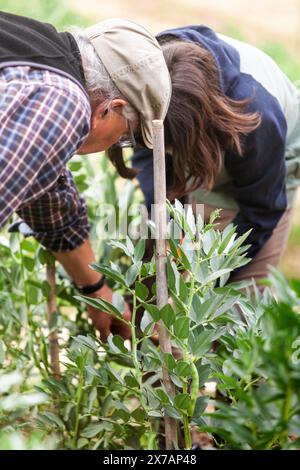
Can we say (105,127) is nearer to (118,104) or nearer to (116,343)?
(118,104)

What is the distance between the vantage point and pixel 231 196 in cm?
215

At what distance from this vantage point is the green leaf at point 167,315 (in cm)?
130

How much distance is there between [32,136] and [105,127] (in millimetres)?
Answer: 310

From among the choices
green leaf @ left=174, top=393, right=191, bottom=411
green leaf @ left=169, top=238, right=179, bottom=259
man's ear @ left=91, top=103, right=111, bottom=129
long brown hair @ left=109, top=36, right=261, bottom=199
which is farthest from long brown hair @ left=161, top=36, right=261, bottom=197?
green leaf @ left=174, top=393, right=191, bottom=411

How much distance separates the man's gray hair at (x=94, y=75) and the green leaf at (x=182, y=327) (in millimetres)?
478

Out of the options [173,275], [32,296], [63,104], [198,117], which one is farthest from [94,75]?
[32,296]

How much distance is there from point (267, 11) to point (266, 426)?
6.71 meters

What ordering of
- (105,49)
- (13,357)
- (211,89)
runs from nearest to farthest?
1. (105,49)
2. (211,89)
3. (13,357)

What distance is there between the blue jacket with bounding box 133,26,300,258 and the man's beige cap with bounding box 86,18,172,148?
276 mm

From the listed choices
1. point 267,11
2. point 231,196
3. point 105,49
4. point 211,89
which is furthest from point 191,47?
point 267,11

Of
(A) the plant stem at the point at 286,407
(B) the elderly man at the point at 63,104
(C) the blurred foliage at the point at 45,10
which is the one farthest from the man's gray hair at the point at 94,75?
(C) the blurred foliage at the point at 45,10

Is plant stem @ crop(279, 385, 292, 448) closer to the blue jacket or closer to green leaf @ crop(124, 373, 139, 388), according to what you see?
green leaf @ crop(124, 373, 139, 388)

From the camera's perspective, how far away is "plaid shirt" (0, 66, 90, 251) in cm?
128
